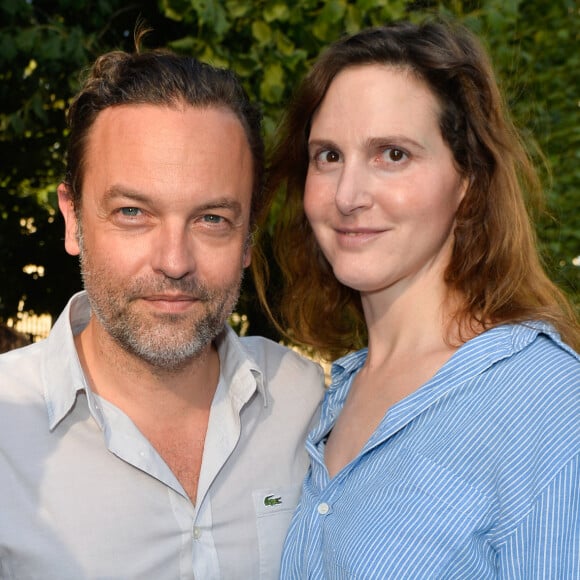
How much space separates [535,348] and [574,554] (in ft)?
1.61

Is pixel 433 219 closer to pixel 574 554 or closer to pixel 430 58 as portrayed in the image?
pixel 430 58

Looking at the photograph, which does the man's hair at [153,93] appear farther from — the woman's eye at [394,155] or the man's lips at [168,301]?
the woman's eye at [394,155]

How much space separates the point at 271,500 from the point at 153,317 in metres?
0.62

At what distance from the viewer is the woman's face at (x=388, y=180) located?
2273 mm

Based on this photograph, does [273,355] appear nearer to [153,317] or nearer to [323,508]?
[153,317]

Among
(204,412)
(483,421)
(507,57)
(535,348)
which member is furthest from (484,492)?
(507,57)

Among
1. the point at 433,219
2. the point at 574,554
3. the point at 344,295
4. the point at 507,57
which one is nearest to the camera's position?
the point at 574,554

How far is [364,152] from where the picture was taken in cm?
231

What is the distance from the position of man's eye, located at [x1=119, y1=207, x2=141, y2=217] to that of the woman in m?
0.49

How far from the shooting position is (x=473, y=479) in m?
1.97

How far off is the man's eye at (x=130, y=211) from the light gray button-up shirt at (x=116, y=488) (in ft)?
1.32

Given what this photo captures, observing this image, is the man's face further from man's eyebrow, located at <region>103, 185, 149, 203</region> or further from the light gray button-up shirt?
the light gray button-up shirt

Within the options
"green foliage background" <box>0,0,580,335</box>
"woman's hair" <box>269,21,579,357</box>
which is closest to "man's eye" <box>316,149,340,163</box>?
"woman's hair" <box>269,21,579,357</box>

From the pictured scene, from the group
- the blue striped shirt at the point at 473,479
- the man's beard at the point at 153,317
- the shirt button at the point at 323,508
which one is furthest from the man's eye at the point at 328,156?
the shirt button at the point at 323,508
